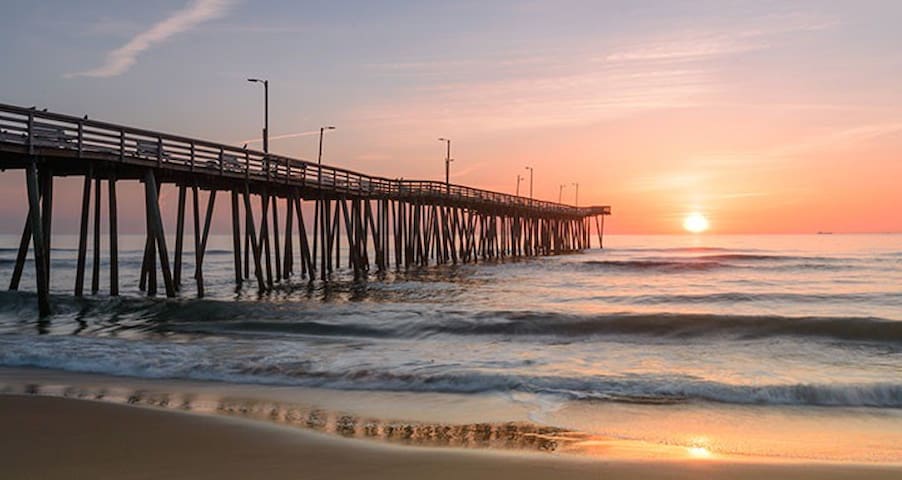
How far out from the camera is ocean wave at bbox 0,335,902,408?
8.92 meters

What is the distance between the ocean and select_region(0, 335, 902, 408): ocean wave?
3 cm

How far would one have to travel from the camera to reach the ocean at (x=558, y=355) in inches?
303

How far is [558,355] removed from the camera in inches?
492

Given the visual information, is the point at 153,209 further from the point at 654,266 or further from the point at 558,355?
the point at 654,266

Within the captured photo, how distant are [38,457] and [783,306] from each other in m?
21.5

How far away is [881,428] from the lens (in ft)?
24.5

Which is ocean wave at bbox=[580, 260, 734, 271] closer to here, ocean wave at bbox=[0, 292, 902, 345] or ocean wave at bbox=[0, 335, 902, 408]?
ocean wave at bbox=[0, 292, 902, 345]

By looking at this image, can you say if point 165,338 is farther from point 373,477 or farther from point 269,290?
point 269,290

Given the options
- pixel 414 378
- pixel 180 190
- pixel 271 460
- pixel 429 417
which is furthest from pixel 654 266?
pixel 271 460

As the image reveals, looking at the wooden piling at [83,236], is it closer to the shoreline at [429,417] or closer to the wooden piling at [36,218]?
the wooden piling at [36,218]

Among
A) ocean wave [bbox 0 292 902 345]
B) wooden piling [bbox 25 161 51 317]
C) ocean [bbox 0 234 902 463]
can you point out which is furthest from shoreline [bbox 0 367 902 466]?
ocean wave [bbox 0 292 902 345]

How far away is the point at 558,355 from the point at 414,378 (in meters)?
3.55

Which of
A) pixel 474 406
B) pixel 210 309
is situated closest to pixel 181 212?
pixel 210 309

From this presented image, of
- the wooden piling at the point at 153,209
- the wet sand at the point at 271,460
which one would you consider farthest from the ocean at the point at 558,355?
the wooden piling at the point at 153,209
